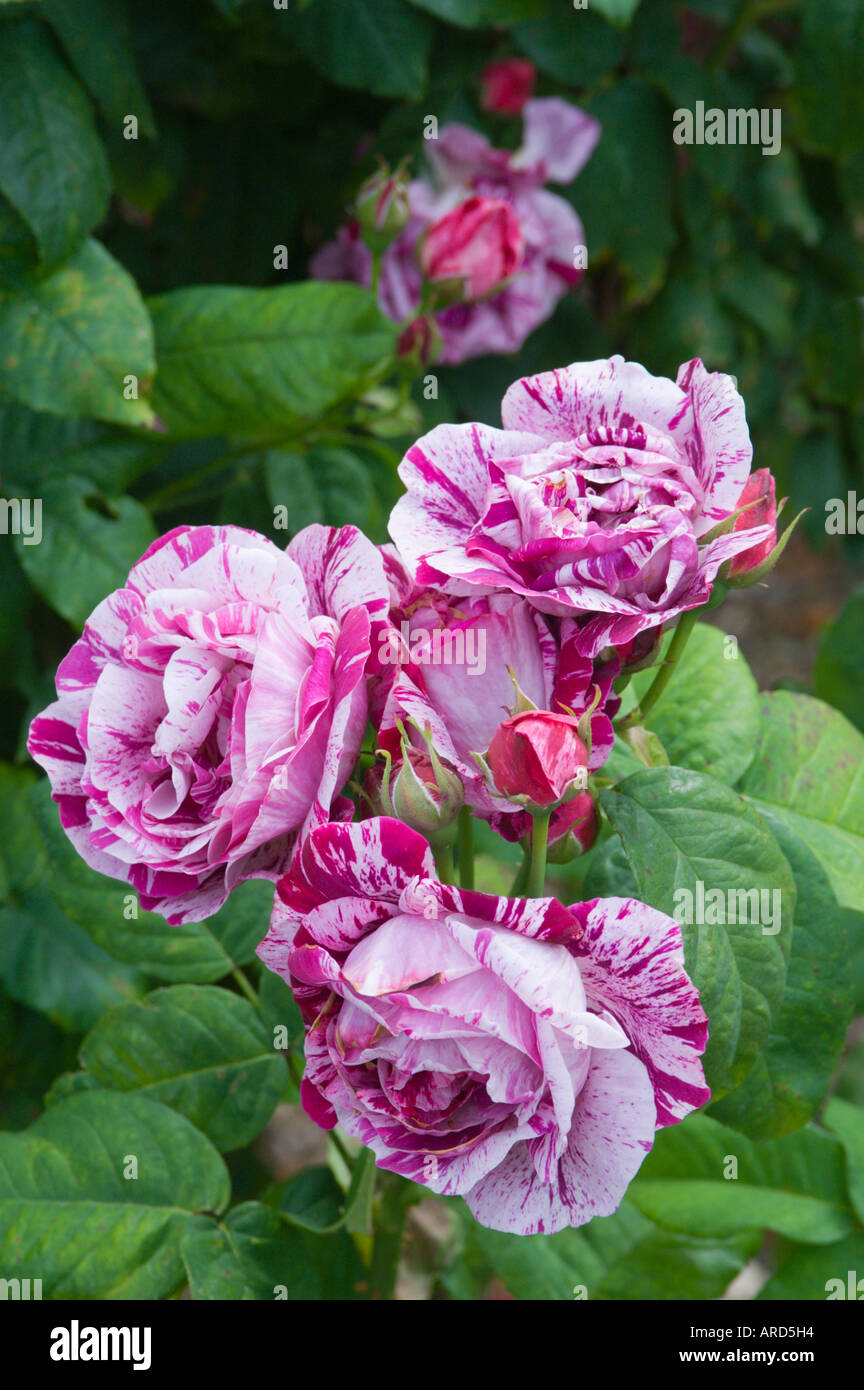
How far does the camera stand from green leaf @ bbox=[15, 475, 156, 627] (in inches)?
42.1

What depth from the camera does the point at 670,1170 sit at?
102 centimetres

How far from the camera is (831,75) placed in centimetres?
155

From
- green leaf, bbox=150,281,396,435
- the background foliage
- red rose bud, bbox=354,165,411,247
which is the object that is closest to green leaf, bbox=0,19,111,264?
the background foliage

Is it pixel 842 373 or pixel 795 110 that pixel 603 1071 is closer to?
pixel 795 110

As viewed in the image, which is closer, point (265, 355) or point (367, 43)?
point (265, 355)

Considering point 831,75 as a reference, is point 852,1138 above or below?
below

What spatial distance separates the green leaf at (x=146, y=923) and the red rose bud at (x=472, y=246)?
0.68 meters

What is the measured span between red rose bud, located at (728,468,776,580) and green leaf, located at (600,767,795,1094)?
0.12m

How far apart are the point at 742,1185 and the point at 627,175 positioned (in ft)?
4.12

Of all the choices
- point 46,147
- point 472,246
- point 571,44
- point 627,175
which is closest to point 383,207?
point 472,246

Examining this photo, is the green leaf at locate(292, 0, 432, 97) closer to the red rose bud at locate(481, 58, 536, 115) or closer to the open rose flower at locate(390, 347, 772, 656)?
the red rose bud at locate(481, 58, 536, 115)

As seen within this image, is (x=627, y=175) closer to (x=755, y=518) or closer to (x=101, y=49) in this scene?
(x=101, y=49)

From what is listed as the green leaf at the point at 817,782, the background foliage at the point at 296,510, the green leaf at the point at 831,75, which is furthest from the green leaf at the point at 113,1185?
the green leaf at the point at 831,75

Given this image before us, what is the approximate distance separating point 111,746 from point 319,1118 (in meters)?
0.21
